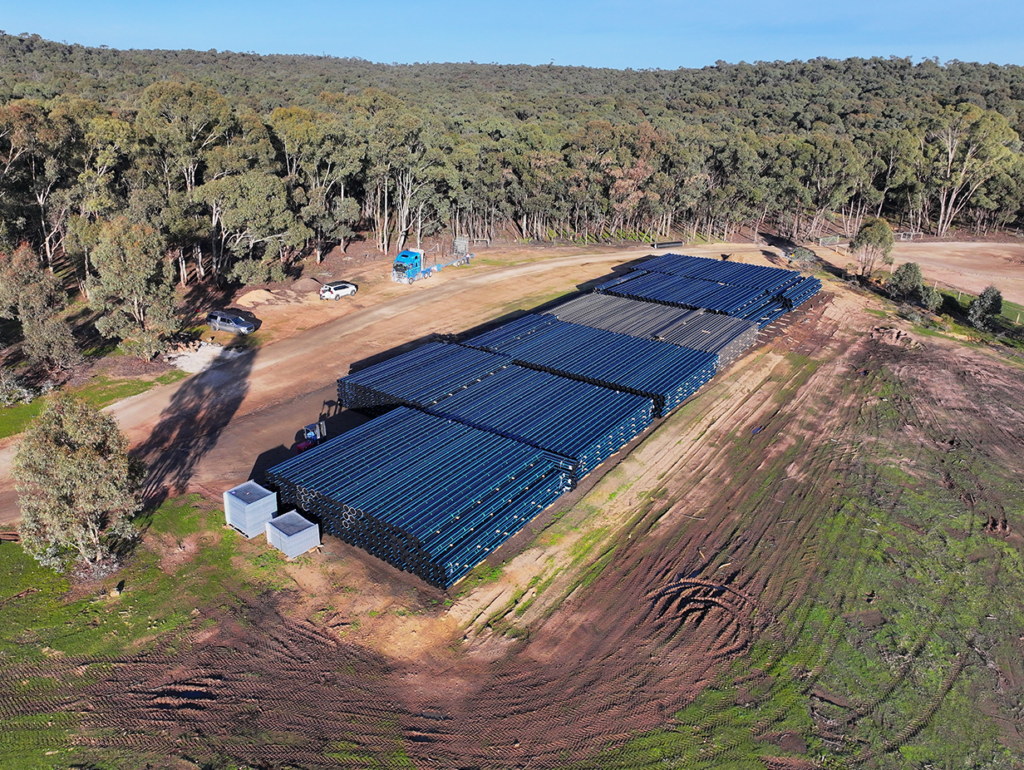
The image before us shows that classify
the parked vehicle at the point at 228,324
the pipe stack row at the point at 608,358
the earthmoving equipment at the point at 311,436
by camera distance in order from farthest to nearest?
the parked vehicle at the point at 228,324
the pipe stack row at the point at 608,358
the earthmoving equipment at the point at 311,436

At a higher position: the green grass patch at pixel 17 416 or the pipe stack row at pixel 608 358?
the pipe stack row at pixel 608 358

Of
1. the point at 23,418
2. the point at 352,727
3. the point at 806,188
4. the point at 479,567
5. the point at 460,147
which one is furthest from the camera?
the point at 806,188

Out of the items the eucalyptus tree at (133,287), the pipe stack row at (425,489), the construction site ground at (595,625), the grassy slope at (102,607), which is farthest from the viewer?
the eucalyptus tree at (133,287)

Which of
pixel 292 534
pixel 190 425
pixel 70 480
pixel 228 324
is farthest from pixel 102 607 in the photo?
pixel 228 324

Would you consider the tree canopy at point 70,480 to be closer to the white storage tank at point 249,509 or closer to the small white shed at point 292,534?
the white storage tank at point 249,509

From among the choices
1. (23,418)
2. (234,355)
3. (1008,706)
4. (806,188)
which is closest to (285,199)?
(234,355)

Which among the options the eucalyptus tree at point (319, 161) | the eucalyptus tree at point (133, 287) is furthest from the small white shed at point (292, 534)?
the eucalyptus tree at point (319, 161)

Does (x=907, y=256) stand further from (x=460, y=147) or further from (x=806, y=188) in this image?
(x=460, y=147)
